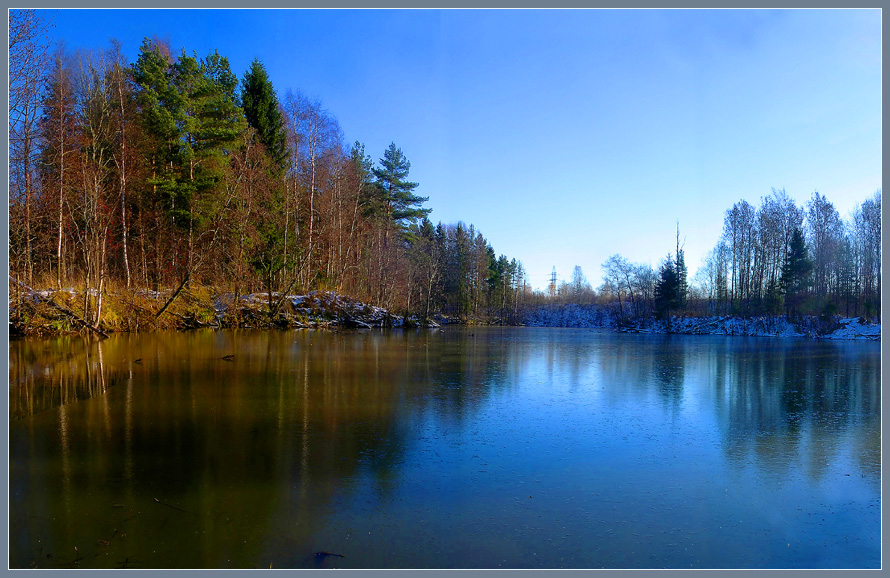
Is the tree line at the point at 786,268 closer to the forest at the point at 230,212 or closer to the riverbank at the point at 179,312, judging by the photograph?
the forest at the point at 230,212

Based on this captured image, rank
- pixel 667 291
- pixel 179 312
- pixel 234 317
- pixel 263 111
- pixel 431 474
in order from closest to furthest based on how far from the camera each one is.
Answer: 1. pixel 431 474
2. pixel 179 312
3. pixel 234 317
4. pixel 263 111
5. pixel 667 291

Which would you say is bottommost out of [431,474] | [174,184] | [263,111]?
[431,474]

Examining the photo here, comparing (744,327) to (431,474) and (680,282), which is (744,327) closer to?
(680,282)

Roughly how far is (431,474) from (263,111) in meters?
30.1

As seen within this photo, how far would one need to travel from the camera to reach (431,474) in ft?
15.0

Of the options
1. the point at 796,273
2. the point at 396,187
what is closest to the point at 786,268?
the point at 796,273

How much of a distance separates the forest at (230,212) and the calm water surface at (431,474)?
34.5ft

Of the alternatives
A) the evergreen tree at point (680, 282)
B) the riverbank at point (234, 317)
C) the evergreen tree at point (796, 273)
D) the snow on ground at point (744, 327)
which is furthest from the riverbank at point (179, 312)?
the evergreen tree at point (796, 273)

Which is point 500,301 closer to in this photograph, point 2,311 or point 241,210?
point 241,210

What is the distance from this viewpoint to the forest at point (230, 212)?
17344 millimetres

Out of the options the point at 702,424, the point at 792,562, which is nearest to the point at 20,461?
A: the point at 792,562

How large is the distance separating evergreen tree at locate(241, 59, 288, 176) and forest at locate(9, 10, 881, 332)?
9 cm

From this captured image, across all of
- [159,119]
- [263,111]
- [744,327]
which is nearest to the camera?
[159,119]

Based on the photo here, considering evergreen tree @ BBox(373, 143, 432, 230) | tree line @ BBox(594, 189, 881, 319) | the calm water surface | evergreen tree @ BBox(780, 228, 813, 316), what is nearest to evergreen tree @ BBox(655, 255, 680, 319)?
tree line @ BBox(594, 189, 881, 319)
